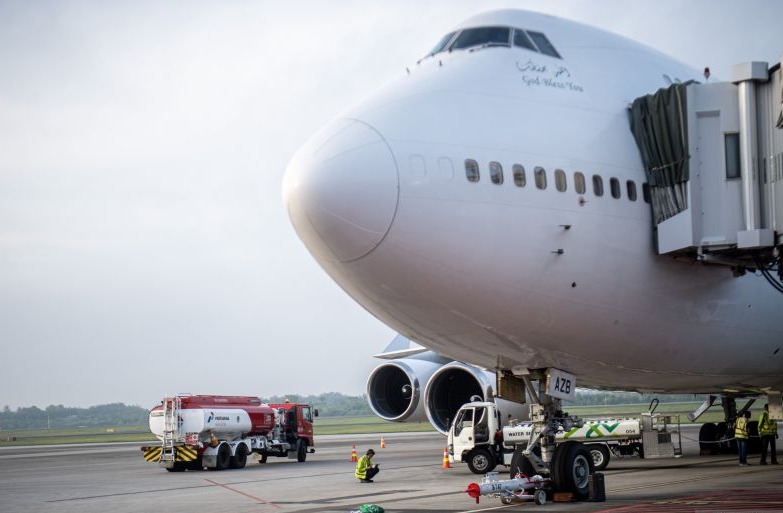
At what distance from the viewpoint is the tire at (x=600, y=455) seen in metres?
23.4

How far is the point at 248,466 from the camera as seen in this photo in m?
30.5

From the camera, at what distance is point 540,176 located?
12.4 meters

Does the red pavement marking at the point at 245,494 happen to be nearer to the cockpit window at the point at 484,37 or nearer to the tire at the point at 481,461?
the tire at the point at 481,461

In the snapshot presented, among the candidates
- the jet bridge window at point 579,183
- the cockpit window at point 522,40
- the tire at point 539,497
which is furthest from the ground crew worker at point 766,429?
the cockpit window at point 522,40

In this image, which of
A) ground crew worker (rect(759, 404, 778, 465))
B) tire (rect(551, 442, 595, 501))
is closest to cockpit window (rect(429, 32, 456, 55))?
tire (rect(551, 442, 595, 501))

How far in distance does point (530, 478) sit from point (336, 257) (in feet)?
16.4

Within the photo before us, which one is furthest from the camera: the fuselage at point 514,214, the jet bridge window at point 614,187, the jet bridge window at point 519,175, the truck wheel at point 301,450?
the truck wheel at point 301,450

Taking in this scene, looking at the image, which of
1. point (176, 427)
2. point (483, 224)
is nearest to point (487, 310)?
point (483, 224)

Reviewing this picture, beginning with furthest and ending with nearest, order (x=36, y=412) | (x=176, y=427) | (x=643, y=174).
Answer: (x=36, y=412), (x=176, y=427), (x=643, y=174)

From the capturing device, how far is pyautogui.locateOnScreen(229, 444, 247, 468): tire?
2970 centimetres

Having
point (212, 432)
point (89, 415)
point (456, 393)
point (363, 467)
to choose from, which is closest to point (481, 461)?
point (456, 393)

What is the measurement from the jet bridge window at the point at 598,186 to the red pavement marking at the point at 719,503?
13.4 feet

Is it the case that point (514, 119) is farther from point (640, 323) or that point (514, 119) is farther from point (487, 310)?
point (640, 323)

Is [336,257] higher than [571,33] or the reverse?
the reverse
